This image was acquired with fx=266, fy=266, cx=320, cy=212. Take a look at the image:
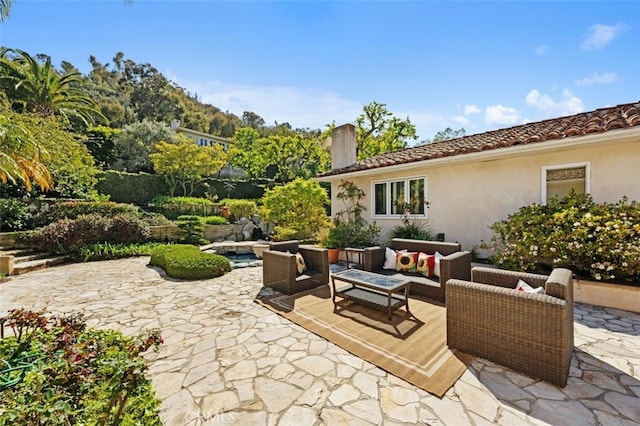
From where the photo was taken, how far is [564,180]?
21.4 feet

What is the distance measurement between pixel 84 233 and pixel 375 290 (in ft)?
36.9

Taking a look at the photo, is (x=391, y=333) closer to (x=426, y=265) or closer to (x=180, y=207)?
(x=426, y=265)

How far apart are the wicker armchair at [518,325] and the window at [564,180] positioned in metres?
4.47

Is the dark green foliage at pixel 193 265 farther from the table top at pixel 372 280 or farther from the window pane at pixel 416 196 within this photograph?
the window pane at pixel 416 196

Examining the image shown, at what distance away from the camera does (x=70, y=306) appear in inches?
209

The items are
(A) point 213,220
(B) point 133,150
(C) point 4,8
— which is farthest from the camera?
(B) point 133,150

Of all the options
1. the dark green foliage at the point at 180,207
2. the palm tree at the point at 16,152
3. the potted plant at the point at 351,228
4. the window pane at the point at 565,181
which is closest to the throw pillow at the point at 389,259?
the potted plant at the point at 351,228

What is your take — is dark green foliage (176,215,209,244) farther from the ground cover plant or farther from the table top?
the ground cover plant

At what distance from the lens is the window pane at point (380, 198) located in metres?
9.95

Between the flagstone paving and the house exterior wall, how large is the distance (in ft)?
9.64

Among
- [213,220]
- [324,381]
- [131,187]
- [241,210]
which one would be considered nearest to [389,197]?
[324,381]

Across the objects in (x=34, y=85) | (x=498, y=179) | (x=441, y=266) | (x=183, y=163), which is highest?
(x=34, y=85)

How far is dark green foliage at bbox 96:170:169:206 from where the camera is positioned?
1723cm

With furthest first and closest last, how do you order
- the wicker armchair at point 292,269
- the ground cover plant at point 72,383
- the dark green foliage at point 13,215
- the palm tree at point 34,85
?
1. the palm tree at point 34,85
2. the dark green foliage at point 13,215
3. the wicker armchair at point 292,269
4. the ground cover plant at point 72,383
